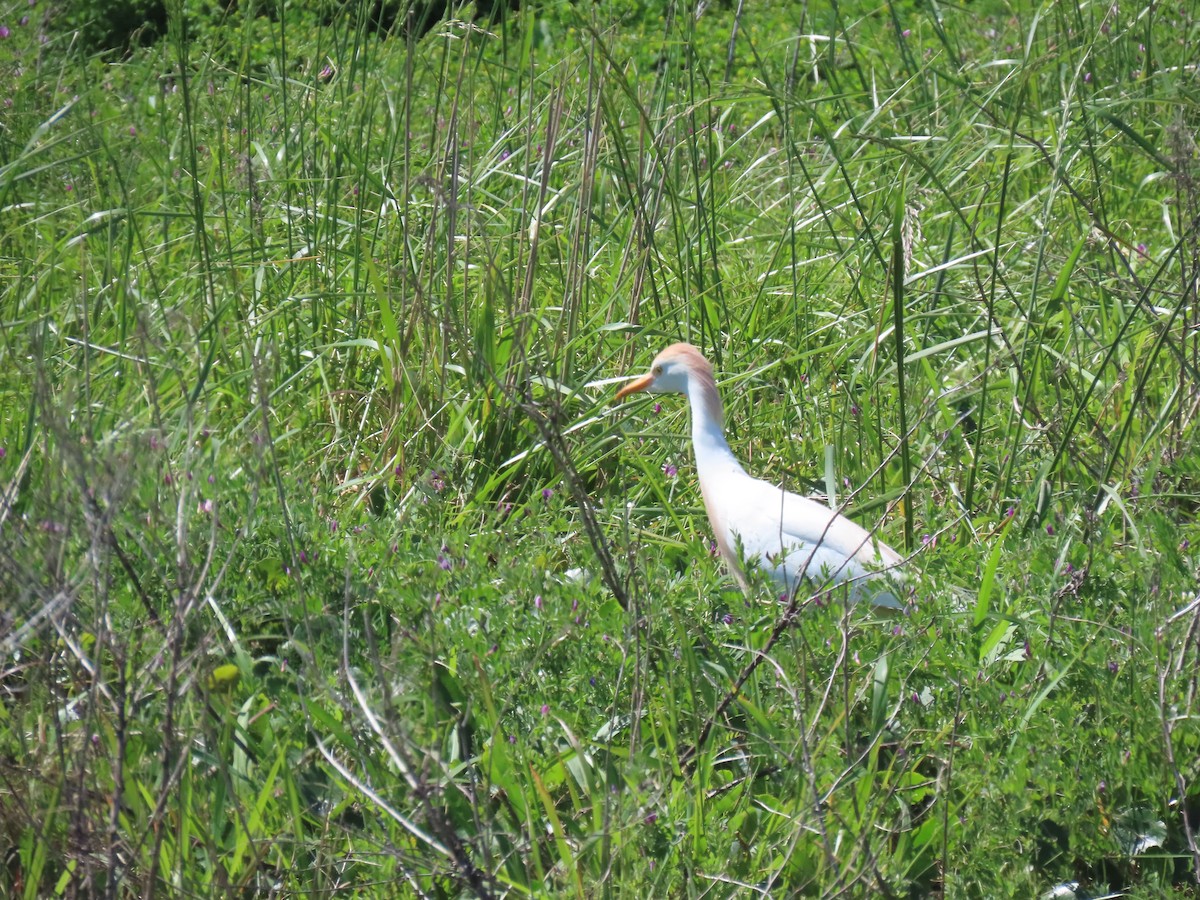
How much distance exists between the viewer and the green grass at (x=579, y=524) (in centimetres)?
170

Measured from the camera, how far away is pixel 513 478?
2.95 metres

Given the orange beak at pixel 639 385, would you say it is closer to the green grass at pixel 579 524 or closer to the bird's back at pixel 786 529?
the green grass at pixel 579 524

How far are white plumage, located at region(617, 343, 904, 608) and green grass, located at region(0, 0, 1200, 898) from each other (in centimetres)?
9

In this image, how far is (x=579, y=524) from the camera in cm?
259

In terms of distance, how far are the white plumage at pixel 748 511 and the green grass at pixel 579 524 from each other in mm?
86

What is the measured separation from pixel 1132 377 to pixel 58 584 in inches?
91.8

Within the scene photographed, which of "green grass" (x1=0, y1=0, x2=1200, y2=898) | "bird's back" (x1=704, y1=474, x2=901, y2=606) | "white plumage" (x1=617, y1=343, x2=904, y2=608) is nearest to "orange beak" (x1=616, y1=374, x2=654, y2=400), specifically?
"white plumage" (x1=617, y1=343, x2=904, y2=608)

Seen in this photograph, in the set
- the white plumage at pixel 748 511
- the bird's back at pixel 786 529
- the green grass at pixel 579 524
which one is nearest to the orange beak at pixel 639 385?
the white plumage at pixel 748 511

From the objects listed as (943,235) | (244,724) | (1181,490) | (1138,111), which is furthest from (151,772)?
(1138,111)

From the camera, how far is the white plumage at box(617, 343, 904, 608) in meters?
2.53

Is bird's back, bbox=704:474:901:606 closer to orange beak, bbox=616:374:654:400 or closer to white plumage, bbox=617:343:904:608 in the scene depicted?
white plumage, bbox=617:343:904:608

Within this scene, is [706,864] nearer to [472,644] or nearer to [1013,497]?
[472,644]

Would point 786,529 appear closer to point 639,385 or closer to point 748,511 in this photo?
point 748,511

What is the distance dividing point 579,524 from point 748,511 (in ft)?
1.15
